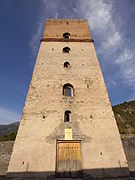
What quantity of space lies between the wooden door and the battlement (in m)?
11.3

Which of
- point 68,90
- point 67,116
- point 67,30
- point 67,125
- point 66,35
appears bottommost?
point 67,125

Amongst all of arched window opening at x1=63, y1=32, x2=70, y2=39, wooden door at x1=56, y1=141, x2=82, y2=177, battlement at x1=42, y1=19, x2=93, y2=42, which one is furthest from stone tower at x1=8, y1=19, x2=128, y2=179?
arched window opening at x1=63, y1=32, x2=70, y2=39

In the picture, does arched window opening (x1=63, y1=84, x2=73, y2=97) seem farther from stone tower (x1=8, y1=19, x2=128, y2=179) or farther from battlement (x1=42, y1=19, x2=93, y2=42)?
battlement (x1=42, y1=19, x2=93, y2=42)

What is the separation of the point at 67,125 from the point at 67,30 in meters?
12.9

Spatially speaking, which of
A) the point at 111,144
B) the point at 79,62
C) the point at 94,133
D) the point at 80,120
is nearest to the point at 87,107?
the point at 80,120

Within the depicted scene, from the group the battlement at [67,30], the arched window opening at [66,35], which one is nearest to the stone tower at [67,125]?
the battlement at [67,30]

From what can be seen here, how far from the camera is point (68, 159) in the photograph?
7613 mm

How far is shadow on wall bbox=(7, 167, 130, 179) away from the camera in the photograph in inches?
267

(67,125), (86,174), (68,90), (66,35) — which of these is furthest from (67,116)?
(66,35)

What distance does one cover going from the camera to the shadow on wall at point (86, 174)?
677 centimetres

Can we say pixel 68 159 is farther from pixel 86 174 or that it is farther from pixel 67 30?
pixel 67 30

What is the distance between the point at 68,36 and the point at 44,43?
12.6ft

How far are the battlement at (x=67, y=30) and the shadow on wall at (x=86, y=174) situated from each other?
12.8 meters

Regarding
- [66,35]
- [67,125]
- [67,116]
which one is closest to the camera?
[67,125]
